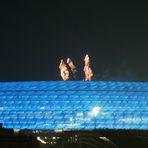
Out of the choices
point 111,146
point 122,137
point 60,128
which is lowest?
point 111,146

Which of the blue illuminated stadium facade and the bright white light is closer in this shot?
the bright white light

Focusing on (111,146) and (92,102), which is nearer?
(111,146)

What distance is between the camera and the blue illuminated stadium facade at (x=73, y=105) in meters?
61.7

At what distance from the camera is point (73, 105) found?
61844 millimetres

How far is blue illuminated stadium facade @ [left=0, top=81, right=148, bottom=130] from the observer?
61719mm

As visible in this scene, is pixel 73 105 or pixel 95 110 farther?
pixel 73 105

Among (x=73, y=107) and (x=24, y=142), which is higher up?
(x=73, y=107)

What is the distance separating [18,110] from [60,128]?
18.2 feet

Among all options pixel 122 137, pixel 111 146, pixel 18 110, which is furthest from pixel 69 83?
pixel 111 146

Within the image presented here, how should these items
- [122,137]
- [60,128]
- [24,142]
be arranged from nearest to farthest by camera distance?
[24,142] → [122,137] → [60,128]

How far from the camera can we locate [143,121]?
62406 mm

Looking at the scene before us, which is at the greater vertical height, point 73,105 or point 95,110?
point 73,105

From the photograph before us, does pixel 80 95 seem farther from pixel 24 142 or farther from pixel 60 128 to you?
pixel 24 142

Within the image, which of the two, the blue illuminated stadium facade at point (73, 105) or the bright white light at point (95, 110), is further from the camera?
the blue illuminated stadium facade at point (73, 105)
